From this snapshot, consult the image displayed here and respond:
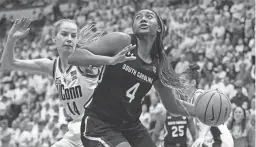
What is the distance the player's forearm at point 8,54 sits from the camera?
559cm

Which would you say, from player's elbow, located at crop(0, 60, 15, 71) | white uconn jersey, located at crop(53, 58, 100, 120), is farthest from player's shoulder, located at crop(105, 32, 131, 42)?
player's elbow, located at crop(0, 60, 15, 71)

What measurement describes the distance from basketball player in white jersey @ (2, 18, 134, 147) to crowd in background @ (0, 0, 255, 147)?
11.6 ft

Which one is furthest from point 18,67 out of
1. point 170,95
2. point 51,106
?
point 51,106

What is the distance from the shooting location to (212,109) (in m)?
5.14

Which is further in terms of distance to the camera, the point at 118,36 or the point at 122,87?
the point at 122,87

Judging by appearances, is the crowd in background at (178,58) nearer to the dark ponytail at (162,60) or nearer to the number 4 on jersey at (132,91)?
the dark ponytail at (162,60)

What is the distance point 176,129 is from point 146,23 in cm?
360

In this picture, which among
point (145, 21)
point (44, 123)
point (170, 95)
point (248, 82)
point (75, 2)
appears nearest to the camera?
point (145, 21)

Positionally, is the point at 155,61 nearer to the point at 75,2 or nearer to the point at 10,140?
the point at 10,140

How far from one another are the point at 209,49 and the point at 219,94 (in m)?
8.34

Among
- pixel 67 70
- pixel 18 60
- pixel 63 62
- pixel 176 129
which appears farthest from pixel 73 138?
pixel 176 129

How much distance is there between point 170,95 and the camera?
16.4ft

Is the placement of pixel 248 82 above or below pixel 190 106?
below

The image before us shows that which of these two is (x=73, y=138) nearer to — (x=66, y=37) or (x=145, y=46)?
(x=66, y=37)
